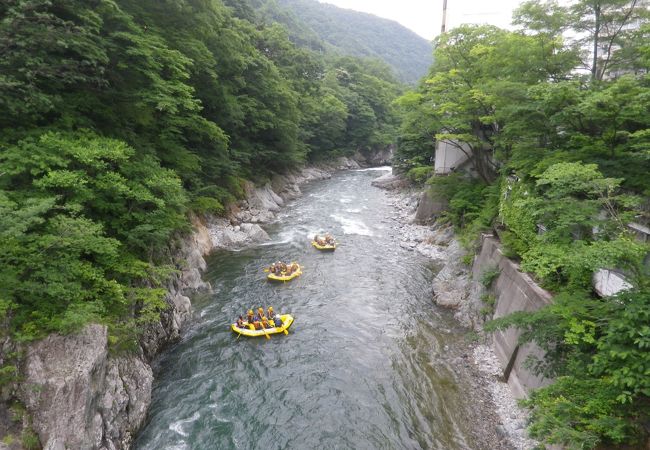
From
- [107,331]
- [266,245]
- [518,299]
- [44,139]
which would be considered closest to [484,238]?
[518,299]

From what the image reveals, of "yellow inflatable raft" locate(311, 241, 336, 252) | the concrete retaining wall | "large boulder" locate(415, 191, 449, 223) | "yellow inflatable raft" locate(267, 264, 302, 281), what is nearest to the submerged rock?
"large boulder" locate(415, 191, 449, 223)

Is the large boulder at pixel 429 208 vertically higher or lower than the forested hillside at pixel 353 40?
lower

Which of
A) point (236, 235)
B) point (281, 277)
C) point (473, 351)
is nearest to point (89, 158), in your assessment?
point (281, 277)

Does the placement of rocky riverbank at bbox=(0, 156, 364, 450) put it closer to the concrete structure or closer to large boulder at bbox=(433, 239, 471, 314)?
large boulder at bbox=(433, 239, 471, 314)

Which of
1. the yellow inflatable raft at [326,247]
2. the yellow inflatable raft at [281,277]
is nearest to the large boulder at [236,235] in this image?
the yellow inflatable raft at [326,247]

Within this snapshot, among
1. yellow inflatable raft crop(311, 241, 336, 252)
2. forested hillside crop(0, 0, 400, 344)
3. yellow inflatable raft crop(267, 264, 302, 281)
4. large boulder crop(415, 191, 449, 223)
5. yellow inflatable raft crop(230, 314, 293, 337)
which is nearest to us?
forested hillside crop(0, 0, 400, 344)

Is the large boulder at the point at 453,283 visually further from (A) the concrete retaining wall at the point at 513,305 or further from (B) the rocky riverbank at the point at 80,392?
Result: (B) the rocky riverbank at the point at 80,392
